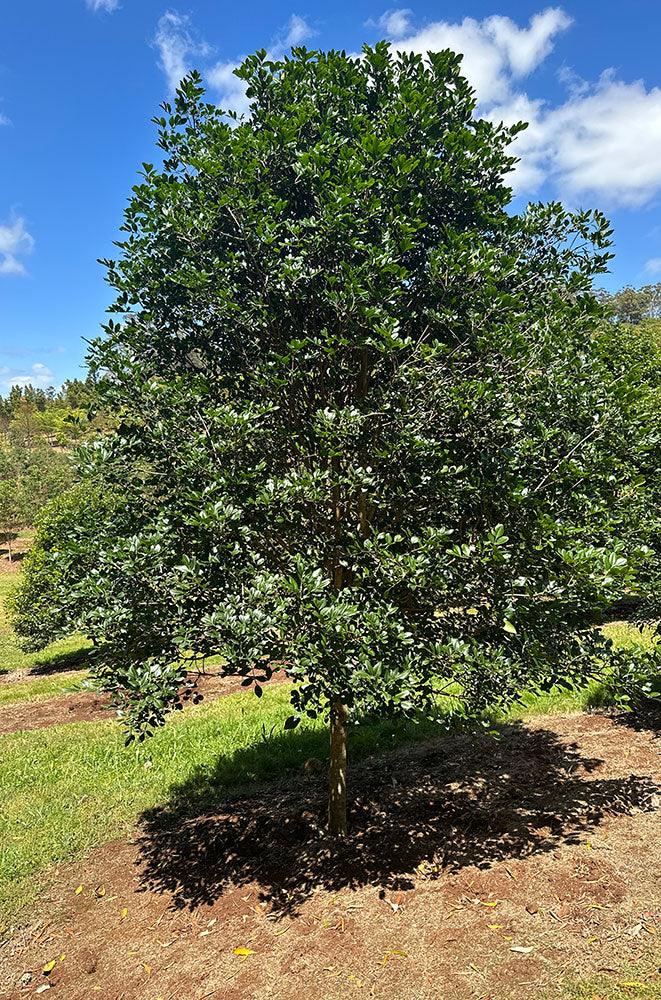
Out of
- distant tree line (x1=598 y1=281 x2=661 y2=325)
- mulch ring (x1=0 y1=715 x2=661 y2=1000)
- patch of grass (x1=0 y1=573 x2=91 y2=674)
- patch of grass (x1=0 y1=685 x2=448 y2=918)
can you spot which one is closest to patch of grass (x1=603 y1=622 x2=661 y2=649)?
mulch ring (x1=0 y1=715 x2=661 y2=1000)

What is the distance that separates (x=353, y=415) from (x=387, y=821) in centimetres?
637

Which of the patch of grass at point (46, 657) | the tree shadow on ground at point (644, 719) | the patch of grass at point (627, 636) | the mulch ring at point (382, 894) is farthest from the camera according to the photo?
the patch of grass at point (46, 657)

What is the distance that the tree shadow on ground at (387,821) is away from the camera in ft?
24.4

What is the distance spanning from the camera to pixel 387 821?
28.1ft

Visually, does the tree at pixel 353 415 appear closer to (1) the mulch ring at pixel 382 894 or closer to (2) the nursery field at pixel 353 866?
(2) the nursery field at pixel 353 866

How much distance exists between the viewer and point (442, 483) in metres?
6.14

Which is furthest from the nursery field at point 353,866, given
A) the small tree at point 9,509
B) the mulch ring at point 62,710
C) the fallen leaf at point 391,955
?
the small tree at point 9,509

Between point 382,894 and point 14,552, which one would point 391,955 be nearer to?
point 382,894

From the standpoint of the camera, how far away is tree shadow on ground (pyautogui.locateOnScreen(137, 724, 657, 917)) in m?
7.44

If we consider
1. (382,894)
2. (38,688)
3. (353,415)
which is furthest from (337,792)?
(38,688)

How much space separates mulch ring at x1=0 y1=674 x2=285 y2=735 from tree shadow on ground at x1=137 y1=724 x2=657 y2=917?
614cm

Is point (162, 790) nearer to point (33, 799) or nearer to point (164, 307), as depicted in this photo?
point (33, 799)

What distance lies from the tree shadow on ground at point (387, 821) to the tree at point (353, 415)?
9.44 ft

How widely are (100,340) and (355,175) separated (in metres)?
3.37
